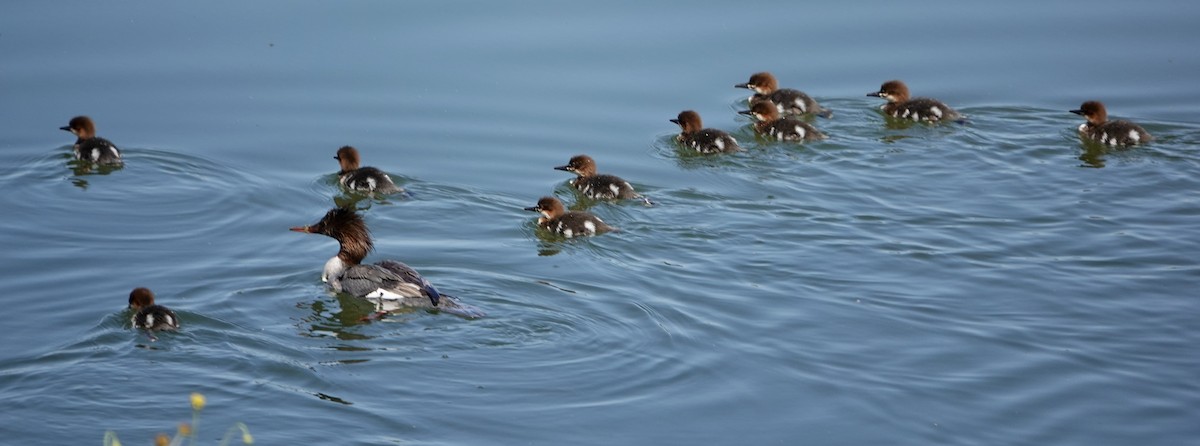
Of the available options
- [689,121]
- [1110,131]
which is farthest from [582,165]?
[1110,131]

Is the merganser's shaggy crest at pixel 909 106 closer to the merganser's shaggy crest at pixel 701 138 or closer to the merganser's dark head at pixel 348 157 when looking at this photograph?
the merganser's shaggy crest at pixel 701 138

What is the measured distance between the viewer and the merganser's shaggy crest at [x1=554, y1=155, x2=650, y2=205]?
8781 millimetres

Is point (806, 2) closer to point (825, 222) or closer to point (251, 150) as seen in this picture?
point (825, 222)

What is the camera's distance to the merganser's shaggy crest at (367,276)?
7285mm

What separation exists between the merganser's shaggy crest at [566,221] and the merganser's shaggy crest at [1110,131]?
3.31m

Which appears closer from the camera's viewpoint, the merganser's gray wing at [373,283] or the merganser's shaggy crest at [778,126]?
the merganser's gray wing at [373,283]

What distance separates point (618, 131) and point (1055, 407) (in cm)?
431

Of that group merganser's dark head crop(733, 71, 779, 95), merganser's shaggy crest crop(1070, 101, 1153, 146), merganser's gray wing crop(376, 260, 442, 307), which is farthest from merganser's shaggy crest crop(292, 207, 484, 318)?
merganser's shaggy crest crop(1070, 101, 1153, 146)

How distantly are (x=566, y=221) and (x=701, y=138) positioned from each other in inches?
59.7

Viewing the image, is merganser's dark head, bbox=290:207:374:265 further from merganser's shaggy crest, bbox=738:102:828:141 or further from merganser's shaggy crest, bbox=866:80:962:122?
merganser's shaggy crest, bbox=866:80:962:122

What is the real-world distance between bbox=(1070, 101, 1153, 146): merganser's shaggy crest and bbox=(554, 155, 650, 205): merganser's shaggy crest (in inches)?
117

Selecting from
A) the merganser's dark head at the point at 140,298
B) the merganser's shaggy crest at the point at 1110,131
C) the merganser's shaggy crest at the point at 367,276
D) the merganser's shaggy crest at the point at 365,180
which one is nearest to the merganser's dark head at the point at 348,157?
the merganser's shaggy crest at the point at 365,180

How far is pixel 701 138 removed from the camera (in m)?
9.49

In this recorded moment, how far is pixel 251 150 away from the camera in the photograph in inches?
369
